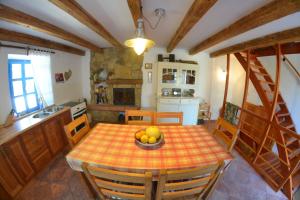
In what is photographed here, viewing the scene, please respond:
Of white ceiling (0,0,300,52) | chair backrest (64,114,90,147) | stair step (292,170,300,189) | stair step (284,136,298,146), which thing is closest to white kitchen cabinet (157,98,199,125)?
stair step (284,136,298,146)

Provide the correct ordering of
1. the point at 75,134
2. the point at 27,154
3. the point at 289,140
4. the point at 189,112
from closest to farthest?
the point at 75,134, the point at 27,154, the point at 289,140, the point at 189,112

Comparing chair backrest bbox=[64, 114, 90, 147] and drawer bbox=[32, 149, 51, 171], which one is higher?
chair backrest bbox=[64, 114, 90, 147]

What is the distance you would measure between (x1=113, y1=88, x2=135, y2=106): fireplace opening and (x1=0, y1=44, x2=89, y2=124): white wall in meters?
1.06

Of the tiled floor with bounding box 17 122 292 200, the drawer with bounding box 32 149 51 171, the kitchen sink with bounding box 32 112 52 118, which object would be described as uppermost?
the kitchen sink with bounding box 32 112 52 118

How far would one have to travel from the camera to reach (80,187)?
1.89 meters

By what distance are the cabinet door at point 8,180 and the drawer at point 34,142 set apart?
0.29m

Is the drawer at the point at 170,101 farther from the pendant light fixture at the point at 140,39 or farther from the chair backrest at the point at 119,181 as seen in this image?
the chair backrest at the point at 119,181

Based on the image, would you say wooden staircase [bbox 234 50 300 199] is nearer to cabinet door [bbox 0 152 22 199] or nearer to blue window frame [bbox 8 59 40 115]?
cabinet door [bbox 0 152 22 199]

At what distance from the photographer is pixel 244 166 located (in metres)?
2.42

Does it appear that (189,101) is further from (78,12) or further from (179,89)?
(78,12)

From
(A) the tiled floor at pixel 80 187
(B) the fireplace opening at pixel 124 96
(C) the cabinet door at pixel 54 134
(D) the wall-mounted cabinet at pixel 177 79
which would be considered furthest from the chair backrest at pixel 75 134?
(D) the wall-mounted cabinet at pixel 177 79

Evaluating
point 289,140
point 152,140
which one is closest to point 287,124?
point 289,140

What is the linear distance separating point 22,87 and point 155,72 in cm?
294

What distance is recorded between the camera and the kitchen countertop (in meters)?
1.74
